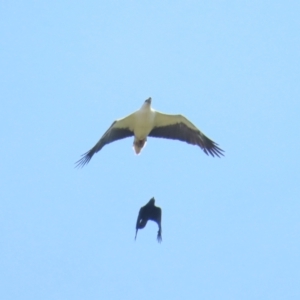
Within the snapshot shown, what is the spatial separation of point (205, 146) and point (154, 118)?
140 centimetres

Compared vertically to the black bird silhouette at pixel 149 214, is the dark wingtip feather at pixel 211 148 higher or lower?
higher

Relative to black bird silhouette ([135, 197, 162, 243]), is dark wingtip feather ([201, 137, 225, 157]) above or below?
above

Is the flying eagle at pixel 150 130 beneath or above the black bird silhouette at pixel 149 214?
above

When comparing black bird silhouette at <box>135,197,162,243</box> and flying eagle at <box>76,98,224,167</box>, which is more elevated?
flying eagle at <box>76,98,224,167</box>

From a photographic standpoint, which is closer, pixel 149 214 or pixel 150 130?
pixel 149 214

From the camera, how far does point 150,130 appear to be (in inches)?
694

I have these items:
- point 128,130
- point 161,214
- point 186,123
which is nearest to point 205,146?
point 186,123

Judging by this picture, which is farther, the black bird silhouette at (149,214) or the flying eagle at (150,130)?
the flying eagle at (150,130)

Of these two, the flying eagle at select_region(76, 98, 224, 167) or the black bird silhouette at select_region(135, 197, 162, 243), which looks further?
the flying eagle at select_region(76, 98, 224, 167)

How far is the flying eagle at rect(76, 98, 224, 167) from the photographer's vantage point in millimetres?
17281

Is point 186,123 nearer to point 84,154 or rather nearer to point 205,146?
point 205,146

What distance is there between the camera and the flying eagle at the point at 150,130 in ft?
56.7

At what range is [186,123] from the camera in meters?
17.7

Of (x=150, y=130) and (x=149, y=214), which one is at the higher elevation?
(x=150, y=130)
